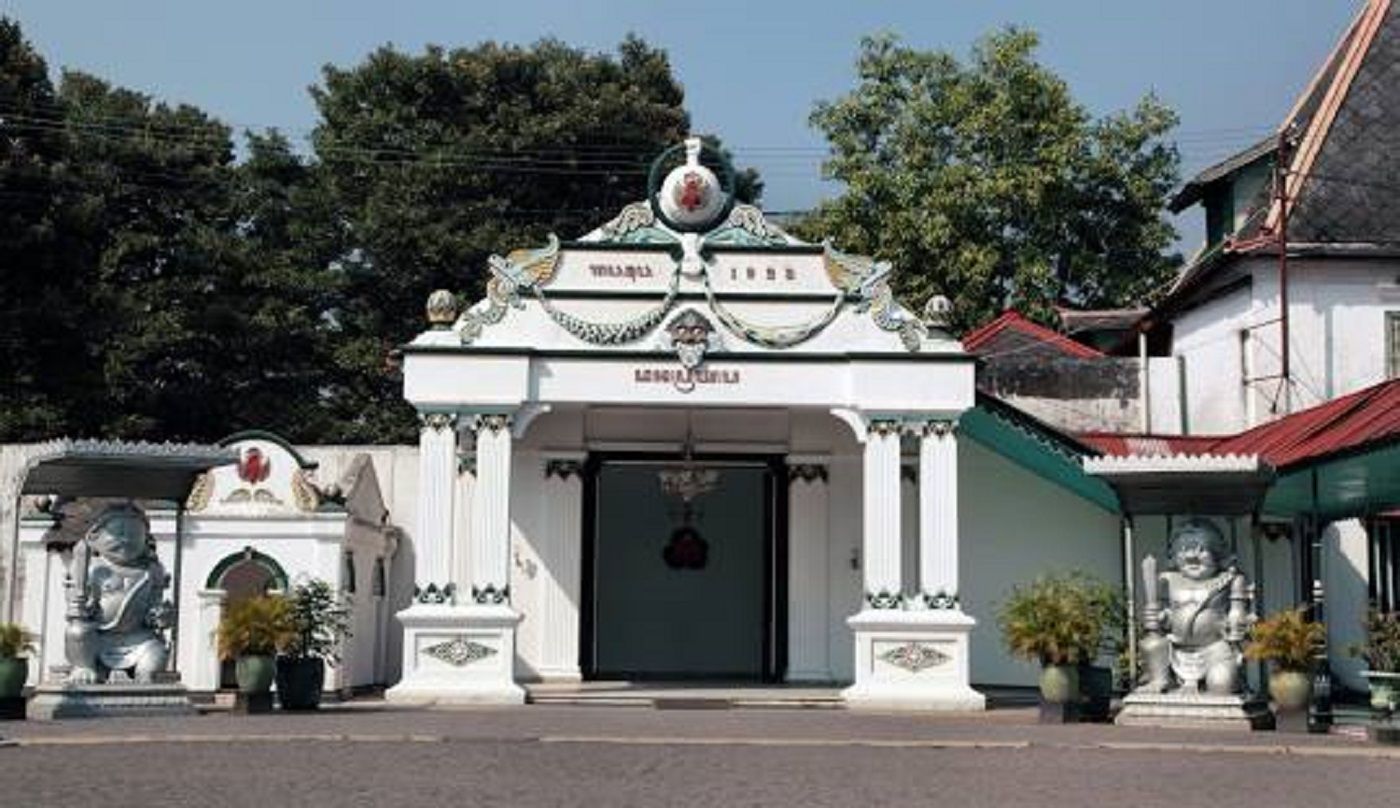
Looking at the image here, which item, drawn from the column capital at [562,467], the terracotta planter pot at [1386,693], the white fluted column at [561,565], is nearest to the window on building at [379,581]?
the white fluted column at [561,565]

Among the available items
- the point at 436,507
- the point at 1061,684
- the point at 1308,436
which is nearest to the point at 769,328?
the point at 436,507

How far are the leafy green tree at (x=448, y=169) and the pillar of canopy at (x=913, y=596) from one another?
18778mm

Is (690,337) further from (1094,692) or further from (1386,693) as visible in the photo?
(1386,693)

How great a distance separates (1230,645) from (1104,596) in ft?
5.76

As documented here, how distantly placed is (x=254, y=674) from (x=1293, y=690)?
33.2 feet

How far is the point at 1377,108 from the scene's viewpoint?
2836 cm

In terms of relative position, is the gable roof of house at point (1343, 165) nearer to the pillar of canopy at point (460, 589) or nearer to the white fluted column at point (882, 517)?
the white fluted column at point (882, 517)

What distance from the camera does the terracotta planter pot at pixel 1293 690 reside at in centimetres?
1728

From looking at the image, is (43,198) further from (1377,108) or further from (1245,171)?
(1377,108)

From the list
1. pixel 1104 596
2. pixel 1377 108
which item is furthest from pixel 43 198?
pixel 1377 108

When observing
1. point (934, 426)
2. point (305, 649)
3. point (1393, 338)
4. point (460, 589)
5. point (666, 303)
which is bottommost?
point (305, 649)

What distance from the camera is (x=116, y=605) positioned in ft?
59.0

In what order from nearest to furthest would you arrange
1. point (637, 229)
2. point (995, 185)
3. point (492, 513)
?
point (492, 513)
point (637, 229)
point (995, 185)

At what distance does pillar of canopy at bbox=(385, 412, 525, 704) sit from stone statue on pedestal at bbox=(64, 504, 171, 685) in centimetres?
340
